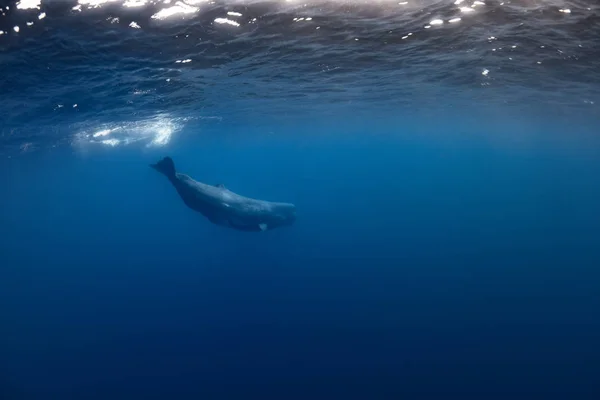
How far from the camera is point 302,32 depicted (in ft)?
40.4

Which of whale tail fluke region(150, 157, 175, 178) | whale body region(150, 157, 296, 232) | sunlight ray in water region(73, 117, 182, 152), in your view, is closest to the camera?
whale tail fluke region(150, 157, 175, 178)

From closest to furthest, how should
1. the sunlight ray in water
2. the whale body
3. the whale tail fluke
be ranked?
the whale tail fluke → the whale body → the sunlight ray in water

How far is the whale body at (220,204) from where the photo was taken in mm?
17094

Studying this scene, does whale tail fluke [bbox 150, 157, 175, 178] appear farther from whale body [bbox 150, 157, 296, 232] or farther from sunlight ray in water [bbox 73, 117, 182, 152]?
sunlight ray in water [bbox 73, 117, 182, 152]

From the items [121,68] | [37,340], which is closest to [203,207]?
[121,68]

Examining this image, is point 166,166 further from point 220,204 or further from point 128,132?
point 128,132

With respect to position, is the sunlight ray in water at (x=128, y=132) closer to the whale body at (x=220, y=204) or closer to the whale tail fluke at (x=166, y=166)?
the whale body at (x=220, y=204)

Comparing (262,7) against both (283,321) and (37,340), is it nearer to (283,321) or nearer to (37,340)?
(283,321)

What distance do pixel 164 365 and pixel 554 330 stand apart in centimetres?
1952

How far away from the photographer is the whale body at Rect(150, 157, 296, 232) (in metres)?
17.1

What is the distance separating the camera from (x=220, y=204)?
Answer: 17609 millimetres

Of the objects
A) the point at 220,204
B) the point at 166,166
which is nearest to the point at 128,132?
the point at 166,166

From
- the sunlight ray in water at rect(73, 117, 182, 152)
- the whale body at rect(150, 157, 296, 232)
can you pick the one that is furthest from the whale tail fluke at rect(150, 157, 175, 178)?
the sunlight ray in water at rect(73, 117, 182, 152)

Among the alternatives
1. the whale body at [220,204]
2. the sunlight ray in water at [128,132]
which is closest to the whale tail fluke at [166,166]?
the whale body at [220,204]
